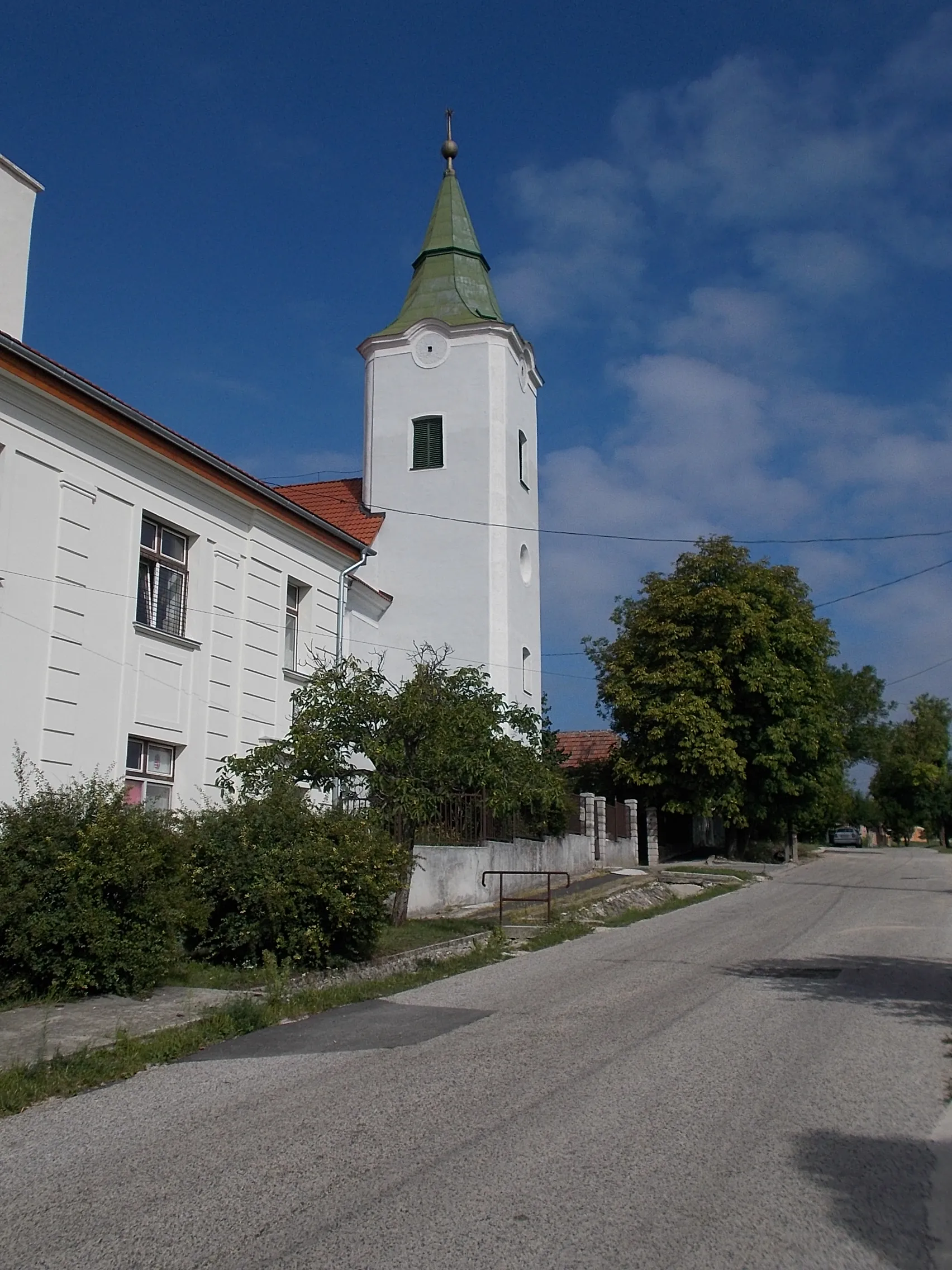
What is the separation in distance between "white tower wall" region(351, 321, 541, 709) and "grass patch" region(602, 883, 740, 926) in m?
7.45

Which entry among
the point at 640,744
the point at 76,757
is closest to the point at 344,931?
the point at 76,757

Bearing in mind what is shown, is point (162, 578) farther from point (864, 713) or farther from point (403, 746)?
point (864, 713)

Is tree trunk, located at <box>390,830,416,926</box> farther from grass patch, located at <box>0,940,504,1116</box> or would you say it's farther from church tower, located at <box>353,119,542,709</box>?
church tower, located at <box>353,119,542,709</box>

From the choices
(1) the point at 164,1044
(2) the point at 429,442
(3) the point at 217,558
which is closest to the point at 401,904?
(3) the point at 217,558

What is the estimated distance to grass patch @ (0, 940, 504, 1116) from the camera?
748 cm

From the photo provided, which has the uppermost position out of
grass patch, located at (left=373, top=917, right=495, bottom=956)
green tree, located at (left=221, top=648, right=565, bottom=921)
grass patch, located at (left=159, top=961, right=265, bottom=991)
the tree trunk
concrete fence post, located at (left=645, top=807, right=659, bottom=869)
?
green tree, located at (left=221, top=648, right=565, bottom=921)

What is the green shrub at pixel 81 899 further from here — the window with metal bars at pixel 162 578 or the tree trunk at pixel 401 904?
the window with metal bars at pixel 162 578

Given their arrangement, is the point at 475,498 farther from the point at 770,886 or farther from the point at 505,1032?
the point at 505,1032

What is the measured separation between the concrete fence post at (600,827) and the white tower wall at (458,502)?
342 centimetres

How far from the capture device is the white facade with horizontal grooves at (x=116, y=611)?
15375mm

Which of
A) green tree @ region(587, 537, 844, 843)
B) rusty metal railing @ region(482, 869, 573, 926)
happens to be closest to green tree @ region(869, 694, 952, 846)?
green tree @ region(587, 537, 844, 843)

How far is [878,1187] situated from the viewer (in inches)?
204

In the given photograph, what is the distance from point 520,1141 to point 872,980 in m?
7.11

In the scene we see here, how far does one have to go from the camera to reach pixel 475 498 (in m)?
30.3
